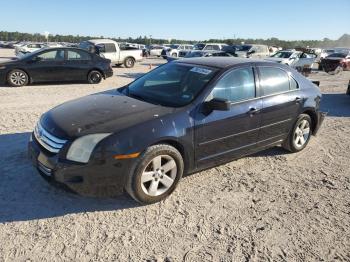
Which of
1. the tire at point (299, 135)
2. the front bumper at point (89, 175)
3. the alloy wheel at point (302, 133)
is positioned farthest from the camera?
the alloy wheel at point (302, 133)

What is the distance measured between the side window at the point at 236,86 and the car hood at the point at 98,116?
0.76 m

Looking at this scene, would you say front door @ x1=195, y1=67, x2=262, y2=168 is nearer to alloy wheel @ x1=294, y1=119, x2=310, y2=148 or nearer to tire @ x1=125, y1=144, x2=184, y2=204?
tire @ x1=125, y1=144, x2=184, y2=204

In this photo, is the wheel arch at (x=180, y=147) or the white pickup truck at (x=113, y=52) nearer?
the wheel arch at (x=180, y=147)

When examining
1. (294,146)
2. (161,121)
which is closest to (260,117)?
(294,146)

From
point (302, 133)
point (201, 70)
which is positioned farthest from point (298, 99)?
point (201, 70)

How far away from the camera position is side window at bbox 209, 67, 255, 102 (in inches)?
179

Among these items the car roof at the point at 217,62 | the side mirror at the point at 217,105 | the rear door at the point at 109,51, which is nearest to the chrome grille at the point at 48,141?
the side mirror at the point at 217,105

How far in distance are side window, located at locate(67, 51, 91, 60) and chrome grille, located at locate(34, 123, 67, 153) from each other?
29.9 ft

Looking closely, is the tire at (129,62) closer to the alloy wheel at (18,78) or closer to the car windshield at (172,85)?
the alloy wheel at (18,78)

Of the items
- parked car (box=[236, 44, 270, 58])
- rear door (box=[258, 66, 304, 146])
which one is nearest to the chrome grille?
rear door (box=[258, 66, 304, 146])

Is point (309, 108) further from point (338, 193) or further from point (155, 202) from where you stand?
point (155, 202)

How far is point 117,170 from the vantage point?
372 centimetres

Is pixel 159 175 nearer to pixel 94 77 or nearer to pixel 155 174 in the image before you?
pixel 155 174

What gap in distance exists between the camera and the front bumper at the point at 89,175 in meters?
3.63
